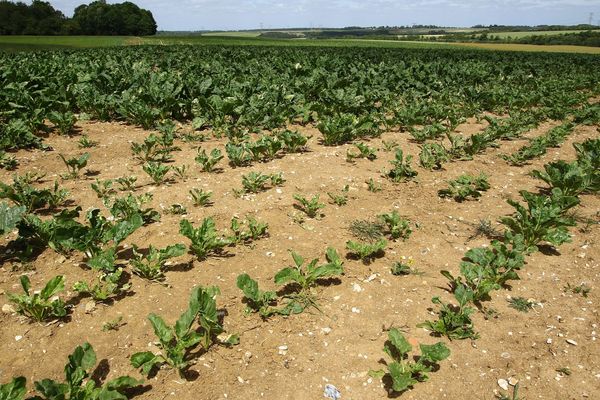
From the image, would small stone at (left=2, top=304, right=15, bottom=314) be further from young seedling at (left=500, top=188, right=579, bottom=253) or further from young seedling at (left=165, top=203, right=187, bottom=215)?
young seedling at (left=500, top=188, right=579, bottom=253)

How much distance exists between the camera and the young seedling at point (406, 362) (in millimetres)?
3355

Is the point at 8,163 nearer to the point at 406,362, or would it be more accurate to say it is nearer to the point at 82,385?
the point at 82,385

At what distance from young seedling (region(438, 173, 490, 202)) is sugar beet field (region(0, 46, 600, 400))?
34 mm

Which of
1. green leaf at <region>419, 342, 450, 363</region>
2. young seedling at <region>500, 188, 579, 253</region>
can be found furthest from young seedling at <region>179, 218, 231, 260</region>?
young seedling at <region>500, 188, 579, 253</region>

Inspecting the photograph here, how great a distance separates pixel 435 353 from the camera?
3541mm

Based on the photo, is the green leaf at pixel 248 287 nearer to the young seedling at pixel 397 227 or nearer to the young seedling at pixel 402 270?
the young seedling at pixel 402 270

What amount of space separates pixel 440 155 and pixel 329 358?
6.14 metres

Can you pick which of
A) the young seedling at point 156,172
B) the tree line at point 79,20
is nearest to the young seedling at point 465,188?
the young seedling at point 156,172

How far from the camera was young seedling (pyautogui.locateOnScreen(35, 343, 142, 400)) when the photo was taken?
2.96 metres

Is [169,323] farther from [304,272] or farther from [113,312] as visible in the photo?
[304,272]

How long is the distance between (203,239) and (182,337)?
1.63 metres

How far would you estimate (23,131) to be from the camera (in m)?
8.73

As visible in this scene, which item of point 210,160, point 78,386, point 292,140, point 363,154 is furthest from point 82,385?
point 363,154

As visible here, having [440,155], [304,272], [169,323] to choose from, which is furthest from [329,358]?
[440,155]
